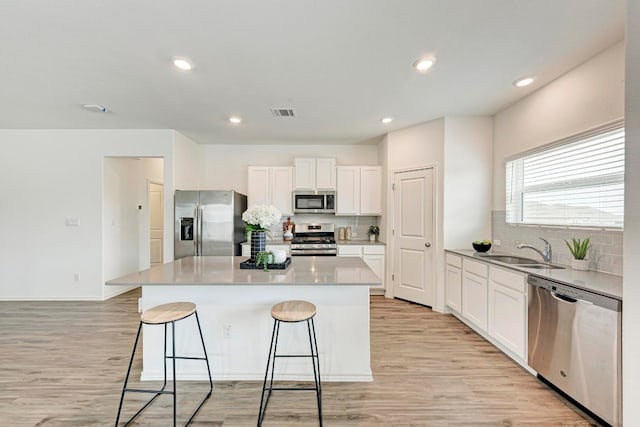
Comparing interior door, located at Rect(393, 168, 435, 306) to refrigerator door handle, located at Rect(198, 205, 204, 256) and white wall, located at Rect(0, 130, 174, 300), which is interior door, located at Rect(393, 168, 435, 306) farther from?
white wall, located at Rect(0, 130, 174, 300)

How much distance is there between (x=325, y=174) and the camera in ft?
16.3

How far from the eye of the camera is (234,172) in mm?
5383

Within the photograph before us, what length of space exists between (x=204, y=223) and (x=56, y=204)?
2.37 meters

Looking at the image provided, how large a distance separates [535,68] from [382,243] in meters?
3.01

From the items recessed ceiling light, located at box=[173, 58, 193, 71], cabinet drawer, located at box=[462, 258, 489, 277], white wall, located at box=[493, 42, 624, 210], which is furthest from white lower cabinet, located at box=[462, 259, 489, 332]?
recessed ceiling light, located at box=[173, 58, 193, 71]

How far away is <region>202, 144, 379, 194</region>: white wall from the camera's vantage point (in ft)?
17.6

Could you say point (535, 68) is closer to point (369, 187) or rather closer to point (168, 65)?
point (369, 187)

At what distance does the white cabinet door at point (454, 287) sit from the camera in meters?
3.45

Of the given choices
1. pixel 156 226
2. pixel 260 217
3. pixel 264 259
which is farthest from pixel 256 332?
pixel 156 226

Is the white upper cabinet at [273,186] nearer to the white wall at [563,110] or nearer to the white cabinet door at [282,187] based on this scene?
the white cabinet door at [282,187]

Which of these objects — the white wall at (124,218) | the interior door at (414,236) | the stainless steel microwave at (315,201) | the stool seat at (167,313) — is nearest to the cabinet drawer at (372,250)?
the interior door at (414,236)

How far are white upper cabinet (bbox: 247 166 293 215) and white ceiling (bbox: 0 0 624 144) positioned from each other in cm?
138

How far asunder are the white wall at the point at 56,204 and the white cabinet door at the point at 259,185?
125 cm

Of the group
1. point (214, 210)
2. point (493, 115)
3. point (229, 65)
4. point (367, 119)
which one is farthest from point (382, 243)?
point (229, 65)
